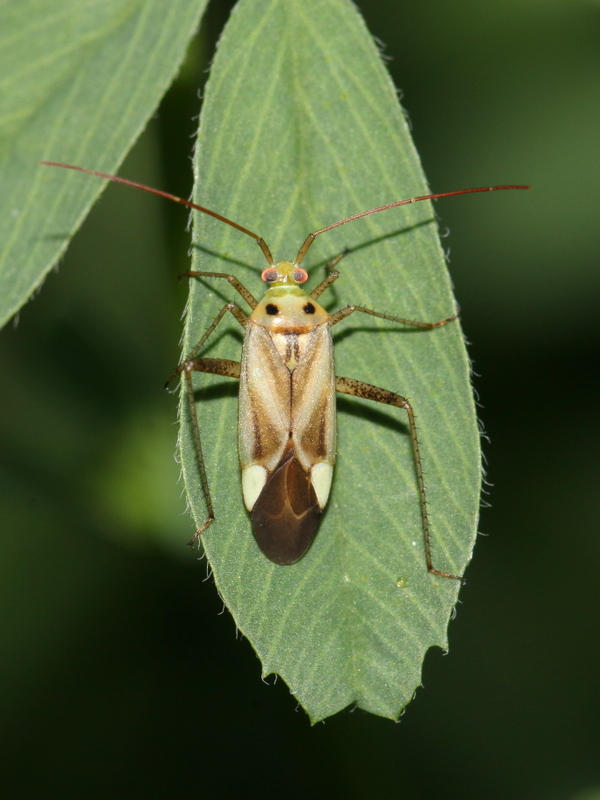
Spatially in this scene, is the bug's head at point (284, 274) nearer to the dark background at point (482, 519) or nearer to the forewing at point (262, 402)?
the forewing at point (262, 402)

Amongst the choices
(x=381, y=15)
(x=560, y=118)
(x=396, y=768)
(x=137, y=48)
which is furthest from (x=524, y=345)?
(x=137, y=48)

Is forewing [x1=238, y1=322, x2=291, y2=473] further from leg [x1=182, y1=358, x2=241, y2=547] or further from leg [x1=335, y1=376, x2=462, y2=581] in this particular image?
leg [x1=335, y1=376, x2=462, y2=581]

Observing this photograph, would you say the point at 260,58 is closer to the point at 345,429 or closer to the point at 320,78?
the point at 320,78

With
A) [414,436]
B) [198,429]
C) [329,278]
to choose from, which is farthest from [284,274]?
[414,436]

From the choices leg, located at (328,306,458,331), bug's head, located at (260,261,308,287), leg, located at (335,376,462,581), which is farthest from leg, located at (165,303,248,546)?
leg, located at (335,376,462,581)

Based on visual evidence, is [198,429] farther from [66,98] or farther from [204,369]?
[66,98]

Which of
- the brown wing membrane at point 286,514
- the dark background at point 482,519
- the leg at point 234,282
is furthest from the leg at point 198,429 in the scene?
the dark background at point 482,519
